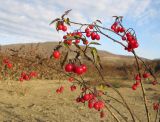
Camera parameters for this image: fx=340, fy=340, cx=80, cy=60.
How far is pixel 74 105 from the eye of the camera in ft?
30.1

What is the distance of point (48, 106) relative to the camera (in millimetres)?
9062

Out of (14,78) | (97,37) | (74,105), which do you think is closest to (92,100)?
(97,37)

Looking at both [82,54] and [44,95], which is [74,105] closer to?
[44,95]

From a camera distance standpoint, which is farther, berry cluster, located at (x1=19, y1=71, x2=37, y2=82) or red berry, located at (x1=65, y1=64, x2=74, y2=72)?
berry cluster, located at (x1=19, y1=71, x2=37, y2=82)

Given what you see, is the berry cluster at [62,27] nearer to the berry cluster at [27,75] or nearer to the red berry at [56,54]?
the red berry at [56,54]

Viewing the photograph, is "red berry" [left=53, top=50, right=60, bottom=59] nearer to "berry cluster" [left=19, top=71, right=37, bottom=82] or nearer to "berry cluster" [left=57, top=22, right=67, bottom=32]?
"berry cluster" [left=57, top=22, right=67, bottom=32]

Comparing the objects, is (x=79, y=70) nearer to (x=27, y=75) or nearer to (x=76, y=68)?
(x=76, y=68)

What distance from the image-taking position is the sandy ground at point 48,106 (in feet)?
25.1

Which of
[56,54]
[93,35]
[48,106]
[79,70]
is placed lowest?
[48,106]

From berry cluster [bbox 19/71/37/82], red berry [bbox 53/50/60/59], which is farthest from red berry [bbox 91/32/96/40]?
berry cluster [bbox 19/71/37/82]

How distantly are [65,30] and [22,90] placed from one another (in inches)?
328

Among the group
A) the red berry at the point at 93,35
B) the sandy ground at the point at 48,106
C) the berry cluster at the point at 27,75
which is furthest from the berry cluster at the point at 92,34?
the sandy ground at the point at 48,106

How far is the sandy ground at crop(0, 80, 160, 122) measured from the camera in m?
7.67

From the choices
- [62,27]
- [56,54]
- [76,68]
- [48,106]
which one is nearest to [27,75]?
[48,106]
